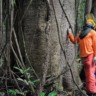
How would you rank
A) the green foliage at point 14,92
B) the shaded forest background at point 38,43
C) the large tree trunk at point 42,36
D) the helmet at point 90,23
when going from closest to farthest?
the green foliage at point 14,92 → the shaded forest background at point 38,43 → the large tree trunk at point 42,36 → the helmet at point 90,23

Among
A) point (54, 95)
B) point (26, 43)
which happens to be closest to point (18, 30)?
point (26, 43)

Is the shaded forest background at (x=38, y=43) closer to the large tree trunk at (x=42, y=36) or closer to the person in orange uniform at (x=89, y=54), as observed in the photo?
the large tree trunk at (x=42, y=36)

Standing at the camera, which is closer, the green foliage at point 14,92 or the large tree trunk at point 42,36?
the green foliage at point 14,92

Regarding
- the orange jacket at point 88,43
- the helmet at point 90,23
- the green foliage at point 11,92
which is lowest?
the green foliage at point 11,92

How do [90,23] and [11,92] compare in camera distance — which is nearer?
[11,92]

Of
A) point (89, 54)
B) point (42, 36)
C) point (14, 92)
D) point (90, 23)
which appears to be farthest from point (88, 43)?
point (14, 92)

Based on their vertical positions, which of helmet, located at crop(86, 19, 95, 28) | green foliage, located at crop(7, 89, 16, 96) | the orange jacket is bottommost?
green foliage, located at crop(7, 89, 16, 96)

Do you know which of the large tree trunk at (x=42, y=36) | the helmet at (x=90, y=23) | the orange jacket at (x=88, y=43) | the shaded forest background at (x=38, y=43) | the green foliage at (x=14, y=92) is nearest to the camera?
the green foliage at (x=14, y=92)

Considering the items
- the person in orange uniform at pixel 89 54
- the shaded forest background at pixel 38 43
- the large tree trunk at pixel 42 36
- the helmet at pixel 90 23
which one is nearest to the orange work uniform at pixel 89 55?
the person in orange uniform at pixel 89 54

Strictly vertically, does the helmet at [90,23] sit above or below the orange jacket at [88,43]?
above

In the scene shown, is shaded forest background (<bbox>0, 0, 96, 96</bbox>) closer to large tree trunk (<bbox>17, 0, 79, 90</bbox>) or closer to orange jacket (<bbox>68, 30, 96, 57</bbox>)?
large tree trunk (<bbox>17, 0, 79, 90</bbox>)

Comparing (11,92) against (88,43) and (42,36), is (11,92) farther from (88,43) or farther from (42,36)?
(88,43)

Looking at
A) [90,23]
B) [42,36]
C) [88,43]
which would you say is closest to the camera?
[42,36]

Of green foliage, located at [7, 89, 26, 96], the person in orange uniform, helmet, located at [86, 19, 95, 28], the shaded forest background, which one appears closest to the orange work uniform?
the person in orange uniform
